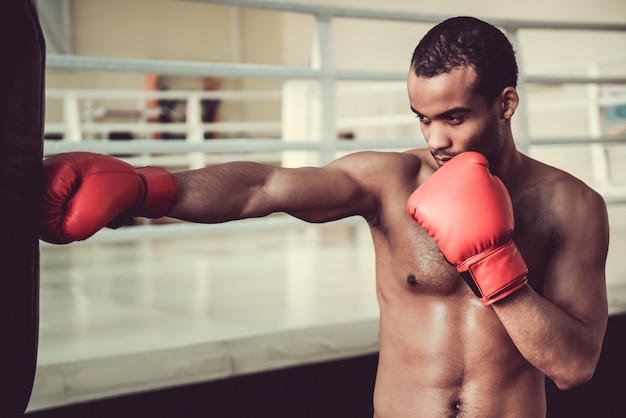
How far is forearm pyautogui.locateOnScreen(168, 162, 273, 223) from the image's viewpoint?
3.44ft

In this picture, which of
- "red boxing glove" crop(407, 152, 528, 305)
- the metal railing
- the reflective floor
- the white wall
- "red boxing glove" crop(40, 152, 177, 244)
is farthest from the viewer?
the white wall

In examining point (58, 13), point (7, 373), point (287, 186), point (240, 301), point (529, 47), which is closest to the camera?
point (7, 373)

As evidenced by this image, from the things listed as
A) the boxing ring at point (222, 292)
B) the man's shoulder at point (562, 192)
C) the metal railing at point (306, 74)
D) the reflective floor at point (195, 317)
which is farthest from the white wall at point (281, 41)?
the man's shoulder at point (562, 192)

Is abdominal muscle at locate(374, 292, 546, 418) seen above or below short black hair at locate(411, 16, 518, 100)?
below

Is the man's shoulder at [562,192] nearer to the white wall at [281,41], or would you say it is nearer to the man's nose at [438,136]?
the man's nose at [438,136]

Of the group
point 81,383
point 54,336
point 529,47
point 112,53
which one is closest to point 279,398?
point 81,383

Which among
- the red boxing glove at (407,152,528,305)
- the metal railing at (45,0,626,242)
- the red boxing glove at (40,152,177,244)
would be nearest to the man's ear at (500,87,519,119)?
the red boxing glove at (407,152,528,305)

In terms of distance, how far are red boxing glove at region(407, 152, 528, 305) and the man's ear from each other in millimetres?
128

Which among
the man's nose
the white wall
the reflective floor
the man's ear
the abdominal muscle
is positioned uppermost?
the white wall

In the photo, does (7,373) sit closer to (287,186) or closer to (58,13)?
(287,186)

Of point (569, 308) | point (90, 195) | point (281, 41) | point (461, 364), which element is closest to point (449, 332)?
point (461, 364)

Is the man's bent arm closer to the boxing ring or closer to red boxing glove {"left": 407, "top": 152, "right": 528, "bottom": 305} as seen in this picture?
red boxing glove {"left": 407, "top": 152, "right": 528, "bottom": 305}

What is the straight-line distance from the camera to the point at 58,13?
7.34 m

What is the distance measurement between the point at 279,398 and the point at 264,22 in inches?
315
